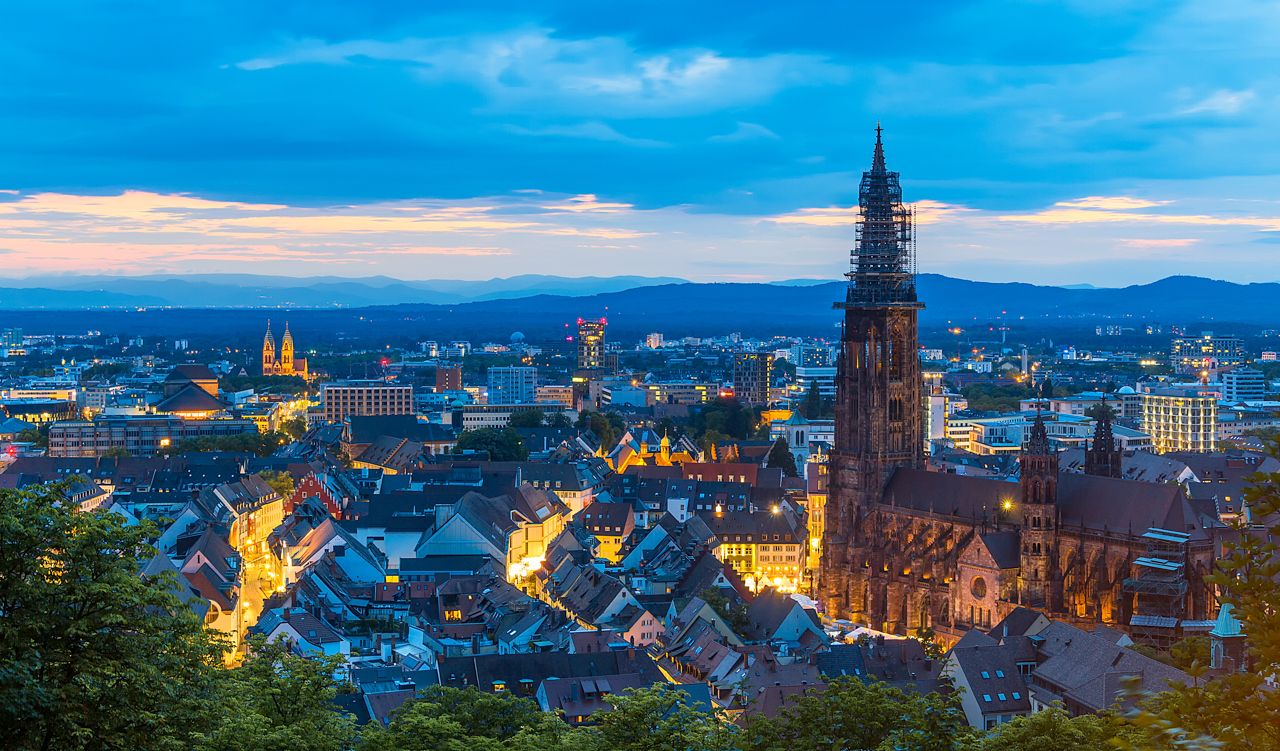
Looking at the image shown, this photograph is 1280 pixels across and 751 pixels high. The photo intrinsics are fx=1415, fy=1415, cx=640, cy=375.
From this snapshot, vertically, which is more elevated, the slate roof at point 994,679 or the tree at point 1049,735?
the tree at point 1049,735

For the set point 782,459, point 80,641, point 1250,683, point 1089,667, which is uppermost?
point 1250,683

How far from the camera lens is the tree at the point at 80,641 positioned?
22375 millimetres

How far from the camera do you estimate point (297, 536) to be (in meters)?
104

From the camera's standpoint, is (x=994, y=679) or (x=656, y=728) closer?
(x=656, y=728)

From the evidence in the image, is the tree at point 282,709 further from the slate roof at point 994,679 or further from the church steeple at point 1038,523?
the church steeple at point 1038,523

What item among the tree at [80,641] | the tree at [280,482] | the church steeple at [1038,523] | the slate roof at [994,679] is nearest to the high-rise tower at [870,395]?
the church steeple at [1038,523]

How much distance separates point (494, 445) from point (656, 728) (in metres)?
127

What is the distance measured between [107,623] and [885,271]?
7878 cm

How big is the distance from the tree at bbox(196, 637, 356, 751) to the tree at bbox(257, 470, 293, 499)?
93.0 metres

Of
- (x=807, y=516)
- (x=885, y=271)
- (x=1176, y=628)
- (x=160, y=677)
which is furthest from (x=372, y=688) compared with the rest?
(x=807, y=516)

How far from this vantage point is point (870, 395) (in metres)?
96.9

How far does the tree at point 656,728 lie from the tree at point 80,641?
18525 millimetres

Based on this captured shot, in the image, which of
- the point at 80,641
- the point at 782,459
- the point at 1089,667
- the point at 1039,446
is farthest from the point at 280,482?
the point at 80,641

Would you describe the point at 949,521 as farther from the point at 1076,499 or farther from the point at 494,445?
the point at 494,445
